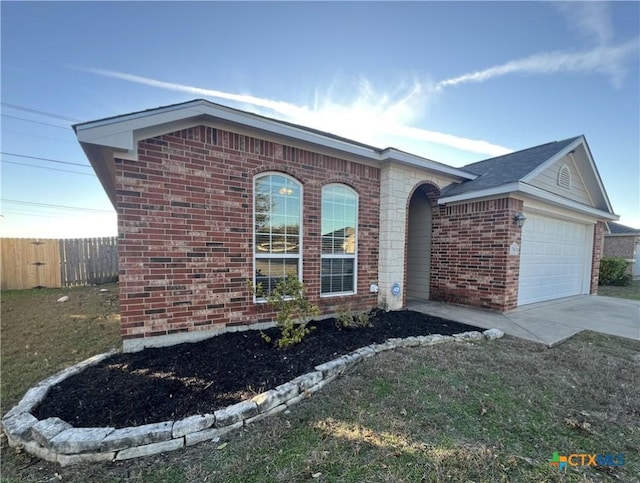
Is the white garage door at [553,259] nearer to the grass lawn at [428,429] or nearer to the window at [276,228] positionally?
the grass lawn at [428,429]

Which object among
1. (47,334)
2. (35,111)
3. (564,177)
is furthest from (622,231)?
(35,111)

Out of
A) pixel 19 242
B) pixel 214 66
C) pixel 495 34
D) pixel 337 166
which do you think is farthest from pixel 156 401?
pixel 19 242

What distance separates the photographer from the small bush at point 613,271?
13227mm

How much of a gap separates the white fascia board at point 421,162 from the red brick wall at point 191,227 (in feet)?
6.86

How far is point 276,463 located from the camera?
6.54 feet

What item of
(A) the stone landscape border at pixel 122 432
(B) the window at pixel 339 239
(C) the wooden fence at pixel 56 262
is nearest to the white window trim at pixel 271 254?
(B) the window at pixel 339 239

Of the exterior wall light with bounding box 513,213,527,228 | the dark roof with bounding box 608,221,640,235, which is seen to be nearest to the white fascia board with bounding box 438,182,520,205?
the exterior wall light with bounding box 513,213,527,228

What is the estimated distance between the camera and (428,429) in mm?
2381

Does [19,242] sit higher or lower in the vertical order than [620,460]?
higher

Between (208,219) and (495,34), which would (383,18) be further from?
(208,219)

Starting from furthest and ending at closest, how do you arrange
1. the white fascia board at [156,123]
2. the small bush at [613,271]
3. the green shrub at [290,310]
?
the small bush at [613,271] < the green shrub at [290,310] < the white fascia board at [156,123]

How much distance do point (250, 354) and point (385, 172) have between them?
4.94 meters

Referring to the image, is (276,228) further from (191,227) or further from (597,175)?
(597,175)

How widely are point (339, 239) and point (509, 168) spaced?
5.74m
